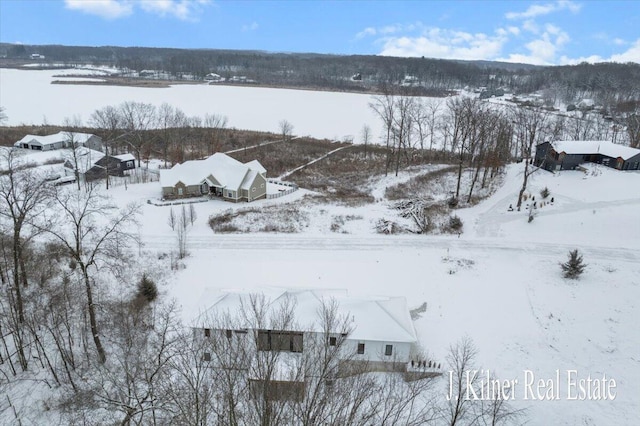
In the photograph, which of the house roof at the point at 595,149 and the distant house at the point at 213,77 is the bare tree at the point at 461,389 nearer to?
the house roof at the point at 595,149

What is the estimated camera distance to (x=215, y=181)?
134 feet

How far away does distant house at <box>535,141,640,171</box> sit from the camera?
4381cm

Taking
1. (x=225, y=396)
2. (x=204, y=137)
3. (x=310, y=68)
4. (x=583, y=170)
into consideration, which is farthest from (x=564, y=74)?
(x=225, y=396)

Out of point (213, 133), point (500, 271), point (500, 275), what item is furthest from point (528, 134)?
point (213, 133)

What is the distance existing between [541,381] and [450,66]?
172 meters

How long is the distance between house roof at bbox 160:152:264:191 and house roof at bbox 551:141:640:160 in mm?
32671

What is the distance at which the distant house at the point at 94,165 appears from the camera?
4450 cm

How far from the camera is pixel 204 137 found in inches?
2579

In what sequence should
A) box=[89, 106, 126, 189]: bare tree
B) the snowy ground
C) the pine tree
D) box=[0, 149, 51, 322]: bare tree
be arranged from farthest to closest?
box=[89, 106, 126, 189]: bare tree < the pine tree < box=[0, 149, 51, 322]: bare tree < the snowy ground

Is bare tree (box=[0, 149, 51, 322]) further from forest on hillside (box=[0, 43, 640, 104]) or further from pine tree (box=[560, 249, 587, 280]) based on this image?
forest on hillside (box=[0, 43, 640, 104])

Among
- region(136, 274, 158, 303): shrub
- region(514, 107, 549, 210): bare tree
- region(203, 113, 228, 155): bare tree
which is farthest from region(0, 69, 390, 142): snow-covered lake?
region(136, 274, 158, 303): shrub

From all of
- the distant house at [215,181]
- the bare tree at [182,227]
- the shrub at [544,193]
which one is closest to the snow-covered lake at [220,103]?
the distant house at [215,181]

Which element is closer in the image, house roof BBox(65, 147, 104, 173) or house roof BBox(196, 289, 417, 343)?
house roof BBox(196, 289, 417, 343)

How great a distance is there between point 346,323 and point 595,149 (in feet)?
131
